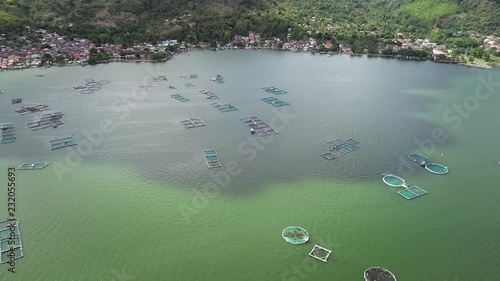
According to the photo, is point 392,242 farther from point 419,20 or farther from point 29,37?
point 419,20

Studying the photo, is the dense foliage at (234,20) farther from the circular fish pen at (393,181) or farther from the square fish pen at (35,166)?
the circular fish pen at (393,181)

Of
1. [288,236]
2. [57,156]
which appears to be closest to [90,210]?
[57,156]

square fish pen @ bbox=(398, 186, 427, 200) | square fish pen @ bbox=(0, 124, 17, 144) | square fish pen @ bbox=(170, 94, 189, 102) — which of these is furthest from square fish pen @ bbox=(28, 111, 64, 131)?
square fish pen @ bbox=(398, 186, 427, 200)

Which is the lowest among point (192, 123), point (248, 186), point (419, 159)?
point (192, 123)

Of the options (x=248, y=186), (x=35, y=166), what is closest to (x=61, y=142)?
(x=35, y=166)

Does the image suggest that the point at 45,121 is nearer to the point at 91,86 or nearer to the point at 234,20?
the point at 91,86

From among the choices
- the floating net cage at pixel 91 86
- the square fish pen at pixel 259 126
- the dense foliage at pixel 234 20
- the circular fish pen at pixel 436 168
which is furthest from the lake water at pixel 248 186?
the dense foliage at pixel 234 20
